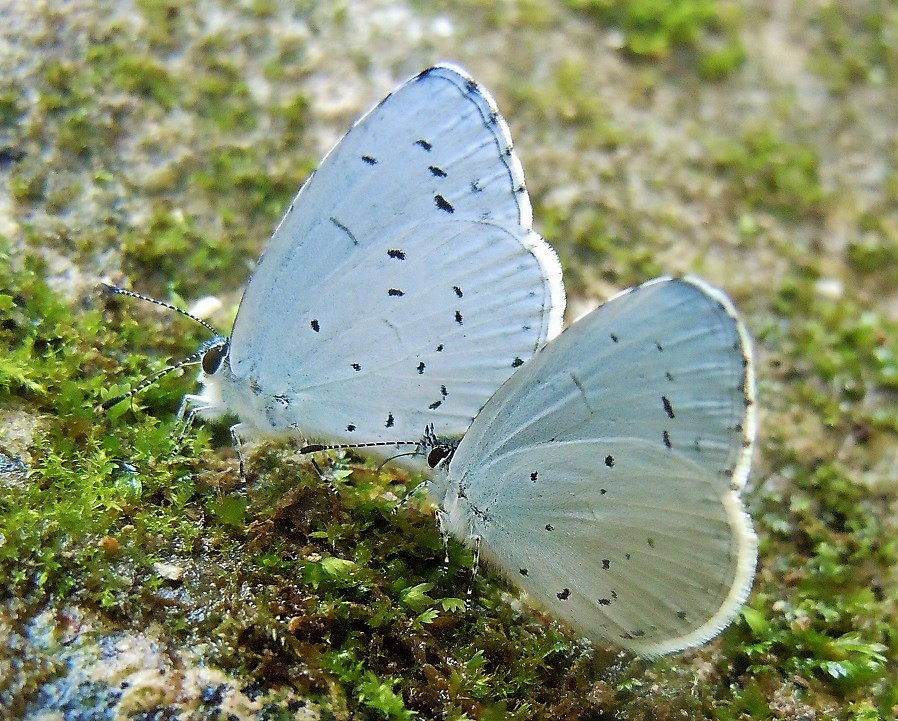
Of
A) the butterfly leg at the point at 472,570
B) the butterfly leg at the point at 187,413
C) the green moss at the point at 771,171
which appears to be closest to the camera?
the butterfly leg at the point at 472,570

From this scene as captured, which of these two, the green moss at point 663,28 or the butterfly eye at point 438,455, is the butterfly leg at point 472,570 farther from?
the green moss at point 663,28

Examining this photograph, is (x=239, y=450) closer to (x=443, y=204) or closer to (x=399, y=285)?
(x=399, y=285)

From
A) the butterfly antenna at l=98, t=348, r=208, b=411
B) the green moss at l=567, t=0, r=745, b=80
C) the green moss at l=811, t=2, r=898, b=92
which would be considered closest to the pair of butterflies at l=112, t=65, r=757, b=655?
the butterfly antenna at l=98, t=348, r=208, b=411

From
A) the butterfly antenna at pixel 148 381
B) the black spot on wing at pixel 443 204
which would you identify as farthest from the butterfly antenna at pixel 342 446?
the black spot on wing at pixel 443 204

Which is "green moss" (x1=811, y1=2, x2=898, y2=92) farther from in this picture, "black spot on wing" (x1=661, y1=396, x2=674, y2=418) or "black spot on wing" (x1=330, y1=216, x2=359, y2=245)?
"black spot on wing" (x1=330, y1=216, x2=359, y2=245)

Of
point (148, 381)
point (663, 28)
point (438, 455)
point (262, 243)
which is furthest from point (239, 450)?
point (663, 28)

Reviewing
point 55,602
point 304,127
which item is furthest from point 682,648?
point 304,127

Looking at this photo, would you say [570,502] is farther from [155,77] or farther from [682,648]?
[155,77]
